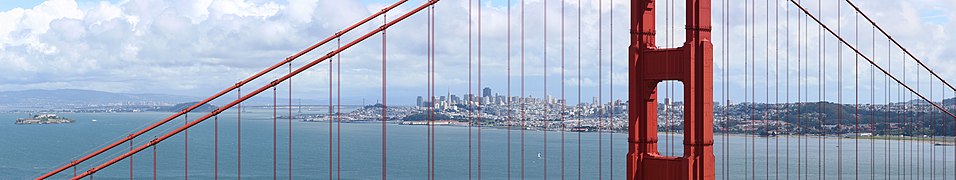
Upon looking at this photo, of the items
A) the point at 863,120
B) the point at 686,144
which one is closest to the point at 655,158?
the point at 686,144

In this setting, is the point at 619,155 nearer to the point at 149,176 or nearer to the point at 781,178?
the point at 781,178

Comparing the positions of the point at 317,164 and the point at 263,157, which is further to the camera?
the point at 263,157

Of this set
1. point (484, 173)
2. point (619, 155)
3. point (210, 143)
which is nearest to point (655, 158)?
point (484, 173)

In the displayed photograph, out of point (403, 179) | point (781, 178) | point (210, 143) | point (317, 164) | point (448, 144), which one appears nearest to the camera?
point (781, 178)

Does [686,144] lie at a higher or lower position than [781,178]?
higher

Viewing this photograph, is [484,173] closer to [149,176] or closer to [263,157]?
[149,176]

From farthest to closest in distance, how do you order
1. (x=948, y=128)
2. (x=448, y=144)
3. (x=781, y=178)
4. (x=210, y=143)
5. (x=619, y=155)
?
(x=210, y=143)
(x=448, y=144)
(x=948, y=128)
(x=619, y=155)
(x=781, y=178)
